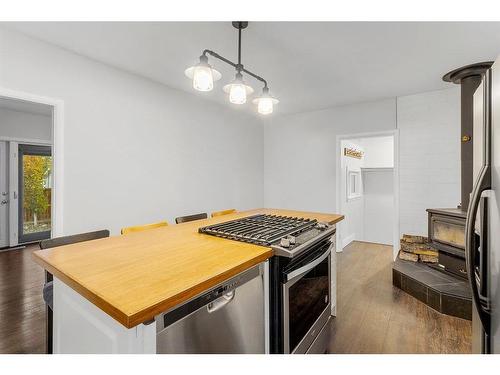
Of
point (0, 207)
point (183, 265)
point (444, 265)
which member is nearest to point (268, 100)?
point (183, 265)

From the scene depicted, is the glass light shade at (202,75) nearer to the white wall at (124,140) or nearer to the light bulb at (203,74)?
the light bulb at (203,74)

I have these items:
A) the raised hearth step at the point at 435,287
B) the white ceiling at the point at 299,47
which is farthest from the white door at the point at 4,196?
the raised hearth step at the point at 435,287

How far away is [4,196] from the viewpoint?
4531mm

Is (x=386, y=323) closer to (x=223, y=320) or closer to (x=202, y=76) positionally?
(x=223, y=320)

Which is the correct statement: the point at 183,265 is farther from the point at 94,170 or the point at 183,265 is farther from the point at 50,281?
the point at 94,170

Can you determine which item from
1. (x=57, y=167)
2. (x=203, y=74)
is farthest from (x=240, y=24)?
(x=57, y=167)

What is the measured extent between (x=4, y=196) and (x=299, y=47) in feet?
17.9

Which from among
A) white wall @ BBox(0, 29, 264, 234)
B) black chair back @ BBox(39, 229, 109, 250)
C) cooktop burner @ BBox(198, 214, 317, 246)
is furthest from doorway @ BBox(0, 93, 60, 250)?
cooktop burner @ BBox(198, 214, 317, 246)

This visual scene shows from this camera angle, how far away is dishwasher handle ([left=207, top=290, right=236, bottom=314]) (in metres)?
0.94

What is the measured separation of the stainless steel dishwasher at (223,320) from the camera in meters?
0.81

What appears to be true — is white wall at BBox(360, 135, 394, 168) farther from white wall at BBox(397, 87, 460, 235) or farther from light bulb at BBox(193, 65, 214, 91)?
light bulb at BBox(193, 65, 214, 91)

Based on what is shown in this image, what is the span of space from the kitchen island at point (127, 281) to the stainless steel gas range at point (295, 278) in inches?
4.3

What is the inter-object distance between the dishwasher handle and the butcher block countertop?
0.09 m

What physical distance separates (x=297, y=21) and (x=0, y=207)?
5617 mm
